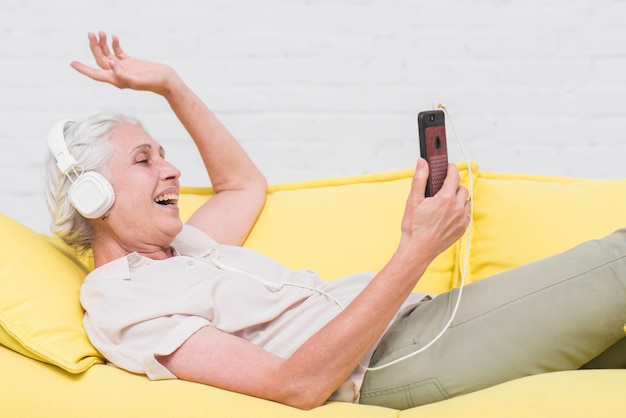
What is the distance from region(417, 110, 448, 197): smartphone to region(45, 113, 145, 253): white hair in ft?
2.13

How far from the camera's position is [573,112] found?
2326 millimetres

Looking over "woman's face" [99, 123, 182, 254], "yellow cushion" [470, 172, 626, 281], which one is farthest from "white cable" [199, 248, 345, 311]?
"yellow cushion" [470, 172, 626, 281]

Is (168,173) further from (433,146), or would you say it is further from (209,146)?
(433,146)

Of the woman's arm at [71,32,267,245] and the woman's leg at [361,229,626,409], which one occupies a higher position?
the woman's arm at [71,32,267,245]

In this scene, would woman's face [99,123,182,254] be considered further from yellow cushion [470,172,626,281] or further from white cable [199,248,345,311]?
yellow cushion [470,172,626,281]

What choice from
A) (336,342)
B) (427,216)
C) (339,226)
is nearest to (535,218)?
(339,226)

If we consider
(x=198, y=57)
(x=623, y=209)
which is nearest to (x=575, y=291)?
(x=623, y=209)

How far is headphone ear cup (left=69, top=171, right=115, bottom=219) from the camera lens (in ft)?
5.13

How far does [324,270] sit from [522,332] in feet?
1.91

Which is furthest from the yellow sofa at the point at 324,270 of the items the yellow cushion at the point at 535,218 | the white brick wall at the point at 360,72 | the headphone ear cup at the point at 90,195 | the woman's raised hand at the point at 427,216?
the white brick wall at the point at 360,72

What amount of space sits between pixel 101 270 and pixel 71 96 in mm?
1035

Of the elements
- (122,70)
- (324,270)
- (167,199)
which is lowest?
(324,270)

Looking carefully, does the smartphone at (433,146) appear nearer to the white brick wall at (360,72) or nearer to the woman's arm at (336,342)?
the woman's arm at (336,342)

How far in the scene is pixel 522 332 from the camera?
1333 mm
